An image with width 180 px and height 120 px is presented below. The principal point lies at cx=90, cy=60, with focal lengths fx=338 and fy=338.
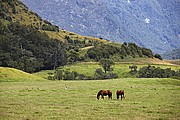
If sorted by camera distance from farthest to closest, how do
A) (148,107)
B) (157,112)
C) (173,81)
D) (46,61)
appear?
(46,61)
(173,81)
(148,107)
(157,112)

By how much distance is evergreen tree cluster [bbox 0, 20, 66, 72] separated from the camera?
140125 mm

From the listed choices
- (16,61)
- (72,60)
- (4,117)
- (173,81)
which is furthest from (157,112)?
(72,60)

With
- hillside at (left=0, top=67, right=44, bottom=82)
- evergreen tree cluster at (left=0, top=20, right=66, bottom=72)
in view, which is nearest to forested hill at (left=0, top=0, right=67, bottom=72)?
evergreen tree cluster at (left=0, top=20, right=66, bottom=72)

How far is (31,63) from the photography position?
142875 millimetres

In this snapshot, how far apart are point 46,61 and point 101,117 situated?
5363 inches

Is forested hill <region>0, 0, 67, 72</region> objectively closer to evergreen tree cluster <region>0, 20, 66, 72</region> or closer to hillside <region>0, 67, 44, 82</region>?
evergreen tree cluster <region>0, 20, 66, 72</region>

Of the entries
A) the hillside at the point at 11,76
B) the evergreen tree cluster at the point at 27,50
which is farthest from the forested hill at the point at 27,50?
the hillside at the point at 11,76

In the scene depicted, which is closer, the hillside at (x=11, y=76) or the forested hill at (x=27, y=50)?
the hillside at (x=11, y=76)

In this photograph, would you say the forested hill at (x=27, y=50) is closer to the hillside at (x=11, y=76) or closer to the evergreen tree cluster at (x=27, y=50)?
the evergreen tree cluster at (x=27, y=50)

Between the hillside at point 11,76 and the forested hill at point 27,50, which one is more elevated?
the forested hill at point 27,50

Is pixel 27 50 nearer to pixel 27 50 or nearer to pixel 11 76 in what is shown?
pixel 27 50

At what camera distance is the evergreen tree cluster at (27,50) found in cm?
14012

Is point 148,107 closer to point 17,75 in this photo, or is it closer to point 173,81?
point 173,81

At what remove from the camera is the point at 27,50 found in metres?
170
